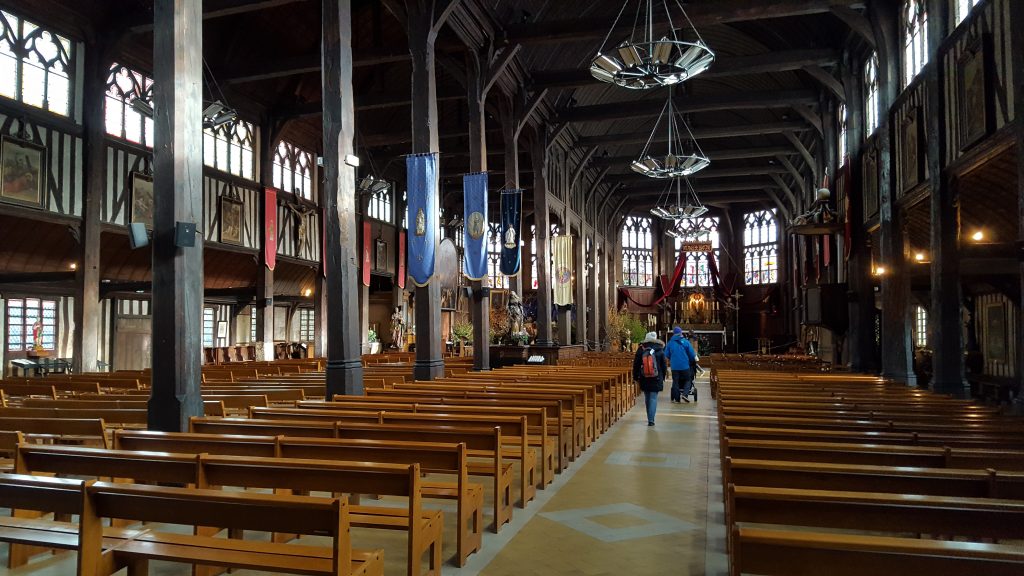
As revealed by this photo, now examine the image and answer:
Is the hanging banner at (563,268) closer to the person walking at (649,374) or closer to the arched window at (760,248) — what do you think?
the person walking at (649,374)

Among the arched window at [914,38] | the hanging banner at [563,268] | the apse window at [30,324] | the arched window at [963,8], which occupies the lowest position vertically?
the apse window at [30,324]

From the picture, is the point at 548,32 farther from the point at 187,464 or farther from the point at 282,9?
the point at 187,464

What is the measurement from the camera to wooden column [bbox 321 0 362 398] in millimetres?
9109

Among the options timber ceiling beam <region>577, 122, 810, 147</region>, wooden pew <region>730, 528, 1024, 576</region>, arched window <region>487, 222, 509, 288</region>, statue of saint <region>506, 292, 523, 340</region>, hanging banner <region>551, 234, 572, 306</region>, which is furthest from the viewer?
arched window <region>487, 222, 509, 288</region>

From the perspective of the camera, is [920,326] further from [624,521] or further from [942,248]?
[624,521]

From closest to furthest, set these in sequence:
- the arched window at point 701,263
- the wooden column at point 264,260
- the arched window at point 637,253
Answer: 1. the wooden column at point 264,260
2. the arched window at point 701,263
3. the arched window at point 637,253

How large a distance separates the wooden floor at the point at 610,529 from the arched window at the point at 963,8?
7196 mm

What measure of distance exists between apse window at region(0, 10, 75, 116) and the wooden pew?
53.1ft

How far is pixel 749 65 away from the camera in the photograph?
1711 cm

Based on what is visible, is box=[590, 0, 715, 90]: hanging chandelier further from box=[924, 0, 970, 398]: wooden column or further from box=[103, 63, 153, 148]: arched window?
box=[103, 63, 153, 148]: arched window

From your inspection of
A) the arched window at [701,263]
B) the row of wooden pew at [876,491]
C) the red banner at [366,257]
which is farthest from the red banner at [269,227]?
the arched window at [701,263]

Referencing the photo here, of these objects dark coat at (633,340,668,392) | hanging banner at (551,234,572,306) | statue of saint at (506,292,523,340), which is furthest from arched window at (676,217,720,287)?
dark coat at (633,340,668,392)

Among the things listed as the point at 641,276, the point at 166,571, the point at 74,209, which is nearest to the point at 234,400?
the point at 166,571

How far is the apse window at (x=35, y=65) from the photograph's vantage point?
13.4 m
